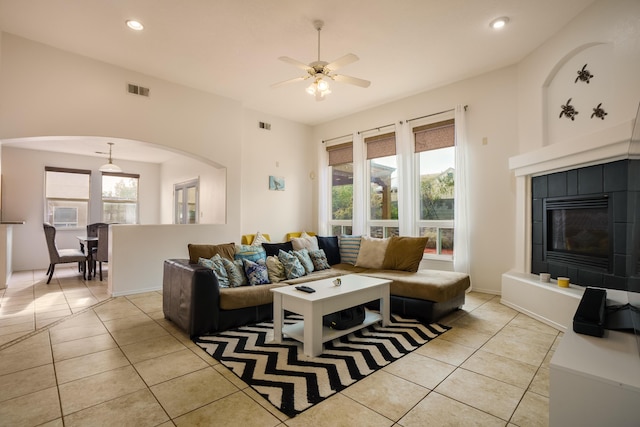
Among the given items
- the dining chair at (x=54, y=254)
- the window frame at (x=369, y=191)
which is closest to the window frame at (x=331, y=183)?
the window frame at (x=369, y=191)

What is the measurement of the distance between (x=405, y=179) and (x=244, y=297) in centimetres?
340

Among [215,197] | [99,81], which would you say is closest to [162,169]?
[215,197]

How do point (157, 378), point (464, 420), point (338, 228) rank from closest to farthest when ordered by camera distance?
point (464, 420) < point (157, 378) < point (338, 228)

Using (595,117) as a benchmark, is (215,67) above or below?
above

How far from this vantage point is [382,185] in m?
5.84

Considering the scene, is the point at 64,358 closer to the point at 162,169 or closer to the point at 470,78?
the point at 470,78

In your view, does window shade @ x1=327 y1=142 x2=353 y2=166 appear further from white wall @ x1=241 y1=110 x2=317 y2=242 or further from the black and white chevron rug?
the black and white chevron rug

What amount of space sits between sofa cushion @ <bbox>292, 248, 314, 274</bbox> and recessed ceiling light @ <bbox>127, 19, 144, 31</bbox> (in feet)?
10.2

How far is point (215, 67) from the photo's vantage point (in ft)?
14.1

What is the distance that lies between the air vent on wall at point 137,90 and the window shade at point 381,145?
3732 mm

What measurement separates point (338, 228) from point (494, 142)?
10.8 ft

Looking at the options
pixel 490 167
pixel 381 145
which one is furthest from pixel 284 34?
pixel 490 167

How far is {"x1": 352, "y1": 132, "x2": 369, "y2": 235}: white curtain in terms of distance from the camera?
5945 mm

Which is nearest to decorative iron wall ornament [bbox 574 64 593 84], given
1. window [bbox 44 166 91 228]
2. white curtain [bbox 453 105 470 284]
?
white curtain [bbox 453 105 470 284]
